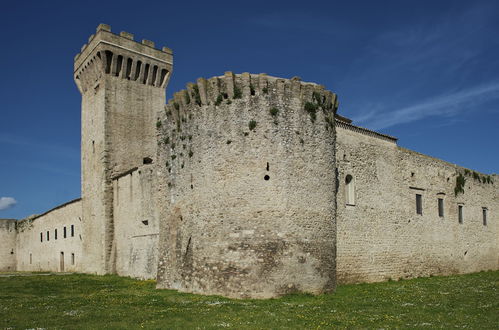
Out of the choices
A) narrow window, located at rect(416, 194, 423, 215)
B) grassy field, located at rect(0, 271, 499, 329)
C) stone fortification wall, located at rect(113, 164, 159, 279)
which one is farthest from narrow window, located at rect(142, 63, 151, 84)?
narrow window, located at rect(416, 194, 423, 215)

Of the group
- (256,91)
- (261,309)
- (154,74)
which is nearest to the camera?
(261,309)

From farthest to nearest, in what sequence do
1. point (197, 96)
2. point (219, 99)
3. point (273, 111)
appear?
point (197, 96) < point (219, 99) < point (273, 111)

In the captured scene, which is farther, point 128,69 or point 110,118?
Result: point 128,69

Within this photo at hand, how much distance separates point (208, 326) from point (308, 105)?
918 cm

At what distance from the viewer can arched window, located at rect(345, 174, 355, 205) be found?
67.8 feet

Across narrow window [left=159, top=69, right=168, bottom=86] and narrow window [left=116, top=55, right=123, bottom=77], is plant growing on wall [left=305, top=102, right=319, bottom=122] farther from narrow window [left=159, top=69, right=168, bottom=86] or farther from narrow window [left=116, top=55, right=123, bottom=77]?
narrow window [left=159, top=69, right=168, bottom=86]

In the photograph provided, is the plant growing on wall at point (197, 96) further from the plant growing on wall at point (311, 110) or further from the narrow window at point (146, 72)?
the narrow window at point (146, 72)

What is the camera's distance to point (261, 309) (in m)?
13.1

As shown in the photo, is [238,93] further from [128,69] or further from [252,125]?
[128,69]

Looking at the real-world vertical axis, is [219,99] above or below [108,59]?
below

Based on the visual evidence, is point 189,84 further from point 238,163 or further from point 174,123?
point 238,163

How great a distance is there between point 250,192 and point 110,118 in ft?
54.7

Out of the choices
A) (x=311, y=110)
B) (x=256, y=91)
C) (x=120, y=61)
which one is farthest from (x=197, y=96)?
(x=120, y=61)

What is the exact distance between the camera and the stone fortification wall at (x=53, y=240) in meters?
33.1
